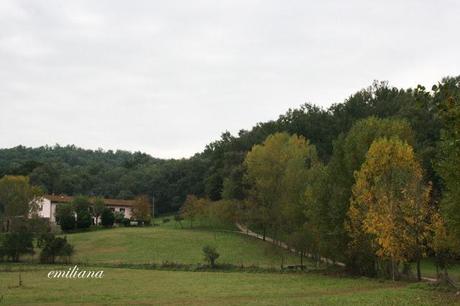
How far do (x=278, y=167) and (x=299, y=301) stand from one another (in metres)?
40.4

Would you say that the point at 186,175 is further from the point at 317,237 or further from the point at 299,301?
the point at 299,301

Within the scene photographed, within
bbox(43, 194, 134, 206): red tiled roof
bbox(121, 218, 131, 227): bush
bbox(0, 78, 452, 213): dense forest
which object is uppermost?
bbox(0, 78, 452, 213): dense forest

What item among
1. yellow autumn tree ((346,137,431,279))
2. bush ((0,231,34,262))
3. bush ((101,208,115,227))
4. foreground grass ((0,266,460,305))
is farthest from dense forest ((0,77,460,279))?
bush ((0,231,34,262))

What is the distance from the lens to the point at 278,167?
66250 millimetres

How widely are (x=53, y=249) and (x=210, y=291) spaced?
32976 millimetres

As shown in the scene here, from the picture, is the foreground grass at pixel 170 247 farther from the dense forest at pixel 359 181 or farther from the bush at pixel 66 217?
the bush at pixel 66 217

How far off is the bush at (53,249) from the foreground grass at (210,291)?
1383cm

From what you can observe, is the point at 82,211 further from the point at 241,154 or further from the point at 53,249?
the point at 53,249

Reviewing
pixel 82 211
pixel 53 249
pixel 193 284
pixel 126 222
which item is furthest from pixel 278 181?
pixel 126 222

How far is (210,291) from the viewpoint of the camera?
32281 mm

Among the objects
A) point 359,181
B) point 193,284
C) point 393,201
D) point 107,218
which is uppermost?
point 359,181

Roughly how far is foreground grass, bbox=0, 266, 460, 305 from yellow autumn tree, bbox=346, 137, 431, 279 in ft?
10.4

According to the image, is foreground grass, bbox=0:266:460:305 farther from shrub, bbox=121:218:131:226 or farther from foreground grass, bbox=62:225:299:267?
shrub, bbox=121:218:131:226

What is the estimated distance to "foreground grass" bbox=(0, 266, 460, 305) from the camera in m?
26.5
